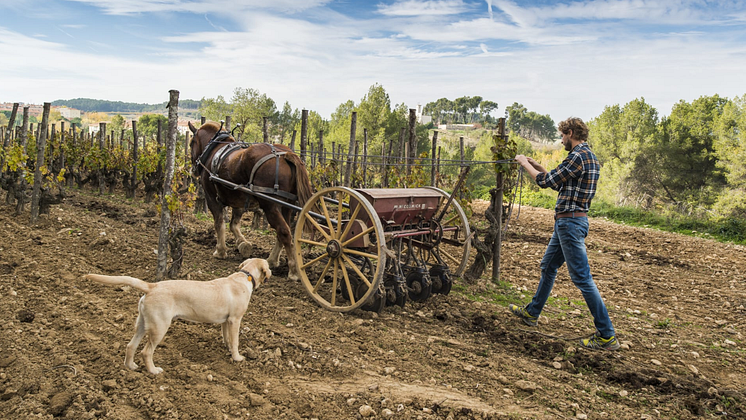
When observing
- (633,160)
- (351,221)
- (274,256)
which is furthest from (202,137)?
(633,160)

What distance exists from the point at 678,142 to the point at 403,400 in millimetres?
33056

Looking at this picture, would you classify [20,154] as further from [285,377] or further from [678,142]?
[678,142]

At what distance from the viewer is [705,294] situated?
26.3 ft

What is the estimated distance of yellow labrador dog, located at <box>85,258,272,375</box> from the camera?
11.2ft

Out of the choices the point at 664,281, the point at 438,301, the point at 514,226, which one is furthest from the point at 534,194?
the point at 438,301

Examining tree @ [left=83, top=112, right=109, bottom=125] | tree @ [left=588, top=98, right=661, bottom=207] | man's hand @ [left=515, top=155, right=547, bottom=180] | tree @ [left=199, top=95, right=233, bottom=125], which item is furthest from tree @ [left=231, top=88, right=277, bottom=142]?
tree @ [left=83, top=112, right=109, bottom=125]

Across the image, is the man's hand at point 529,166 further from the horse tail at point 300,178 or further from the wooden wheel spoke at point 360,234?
the horse tail at point 300,178

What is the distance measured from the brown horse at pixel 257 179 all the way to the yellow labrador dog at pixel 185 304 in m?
2.40

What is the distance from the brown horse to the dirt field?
0.60 metres

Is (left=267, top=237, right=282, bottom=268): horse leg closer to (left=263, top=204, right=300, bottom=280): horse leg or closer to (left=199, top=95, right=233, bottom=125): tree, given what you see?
(left=263, top=204, right=300, bottom=280): horse leg

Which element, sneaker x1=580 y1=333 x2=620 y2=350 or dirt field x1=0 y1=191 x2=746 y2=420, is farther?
sneaker x1=580 y1=333 x2=620 y2=350

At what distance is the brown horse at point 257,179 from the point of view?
6.50m

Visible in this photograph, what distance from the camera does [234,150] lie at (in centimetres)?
739

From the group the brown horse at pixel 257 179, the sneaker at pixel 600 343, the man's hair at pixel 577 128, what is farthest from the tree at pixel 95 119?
the sneaker at pixel 600 343
